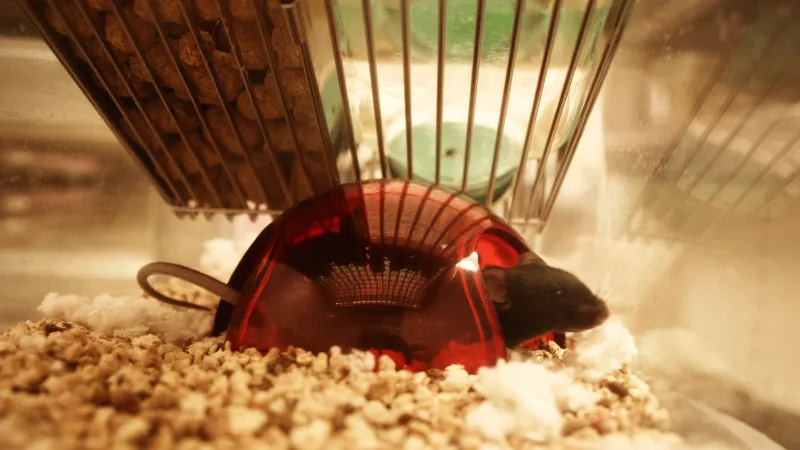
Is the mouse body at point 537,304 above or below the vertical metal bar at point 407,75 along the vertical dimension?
below

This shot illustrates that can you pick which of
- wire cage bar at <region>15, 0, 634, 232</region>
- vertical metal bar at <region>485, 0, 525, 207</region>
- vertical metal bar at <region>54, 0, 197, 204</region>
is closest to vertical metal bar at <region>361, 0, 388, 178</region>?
wire cage bar at <region>15, 0, 634, 232</region>

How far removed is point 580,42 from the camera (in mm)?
571

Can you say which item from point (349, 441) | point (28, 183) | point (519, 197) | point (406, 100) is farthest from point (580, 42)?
point (28, 183)

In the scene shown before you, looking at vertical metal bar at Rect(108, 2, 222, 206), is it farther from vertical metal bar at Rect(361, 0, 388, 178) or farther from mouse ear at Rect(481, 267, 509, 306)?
mouse ear at Rect(481, 267, 509, 306)

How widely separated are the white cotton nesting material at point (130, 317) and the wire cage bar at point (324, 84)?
0.17 metres

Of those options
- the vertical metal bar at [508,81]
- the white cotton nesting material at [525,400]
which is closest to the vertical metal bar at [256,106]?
the vertical metal bar at [508,81]

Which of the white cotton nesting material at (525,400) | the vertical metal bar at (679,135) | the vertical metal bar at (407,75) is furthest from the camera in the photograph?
the vertical metal bar at (679,135)

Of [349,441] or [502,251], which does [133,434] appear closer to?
[349,441]

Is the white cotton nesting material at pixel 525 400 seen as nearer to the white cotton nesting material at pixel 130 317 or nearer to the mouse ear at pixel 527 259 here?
the mouse ear at pixel 527 259

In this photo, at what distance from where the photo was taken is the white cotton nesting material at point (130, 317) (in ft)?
2.11

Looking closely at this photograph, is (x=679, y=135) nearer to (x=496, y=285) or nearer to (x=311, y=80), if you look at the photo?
(x=496, y=285)

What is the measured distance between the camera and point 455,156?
0.74 meters

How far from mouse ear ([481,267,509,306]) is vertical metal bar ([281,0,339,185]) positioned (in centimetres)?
25

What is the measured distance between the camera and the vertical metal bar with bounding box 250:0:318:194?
58 centimetres
